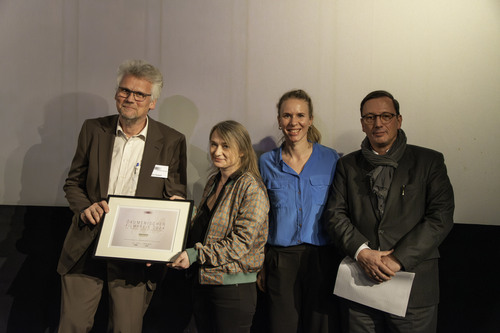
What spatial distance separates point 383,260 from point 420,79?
1.57m

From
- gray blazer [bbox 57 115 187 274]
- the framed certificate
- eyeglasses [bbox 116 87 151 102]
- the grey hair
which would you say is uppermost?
the grey hair

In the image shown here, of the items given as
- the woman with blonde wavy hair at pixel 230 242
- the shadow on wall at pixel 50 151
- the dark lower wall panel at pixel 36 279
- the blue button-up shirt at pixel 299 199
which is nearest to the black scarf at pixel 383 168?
the blue button-up shirt at pixel 299 199

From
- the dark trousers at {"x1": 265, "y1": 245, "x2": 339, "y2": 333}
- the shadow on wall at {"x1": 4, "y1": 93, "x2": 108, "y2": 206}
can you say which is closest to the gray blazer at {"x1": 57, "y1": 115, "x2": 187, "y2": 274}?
the dark trousers at {"x1": 265, "y1": 245, "x2": 339, "y2": 333}

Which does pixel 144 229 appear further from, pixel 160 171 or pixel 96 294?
pixel 96 294

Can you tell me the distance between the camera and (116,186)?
2074 millimetres

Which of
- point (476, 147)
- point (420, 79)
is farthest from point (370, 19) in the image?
point (476, 147)

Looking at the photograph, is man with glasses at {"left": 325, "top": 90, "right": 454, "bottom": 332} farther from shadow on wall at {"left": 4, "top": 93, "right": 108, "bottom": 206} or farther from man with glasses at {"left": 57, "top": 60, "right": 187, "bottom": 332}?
shadow on wall at {"left": 4, "top": 93, "right": 108, "bottom": 206}

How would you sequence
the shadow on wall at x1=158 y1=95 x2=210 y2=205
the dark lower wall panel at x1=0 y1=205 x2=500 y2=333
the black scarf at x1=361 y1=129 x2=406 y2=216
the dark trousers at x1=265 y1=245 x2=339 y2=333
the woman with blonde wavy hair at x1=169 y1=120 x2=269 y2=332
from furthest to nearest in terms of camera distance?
the shadow on wall at x1=158 y1=95 x2=210 y2=205 < the dark lower wall panel at x1=0 y1=205 x2=500 y2=333 < the dark trousers at x1=265 y1=245 x2=339 y2=333 < the black scarf at x1=361 y1=129 x2=406 y2=216 < the woman with blonde wavy hair at x1=169 y1=120 x2=269 y2=332

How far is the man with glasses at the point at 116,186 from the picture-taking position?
2.02 m

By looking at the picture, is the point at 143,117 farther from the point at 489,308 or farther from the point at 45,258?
the point at 489,308

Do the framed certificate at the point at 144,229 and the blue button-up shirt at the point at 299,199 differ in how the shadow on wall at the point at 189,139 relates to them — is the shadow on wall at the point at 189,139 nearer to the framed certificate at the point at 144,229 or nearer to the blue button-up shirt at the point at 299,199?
the blue button-up shirt at the point at 299,199

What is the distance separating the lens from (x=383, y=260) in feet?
5.97

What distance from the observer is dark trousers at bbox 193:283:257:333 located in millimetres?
1777

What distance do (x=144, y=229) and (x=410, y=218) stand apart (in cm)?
140
